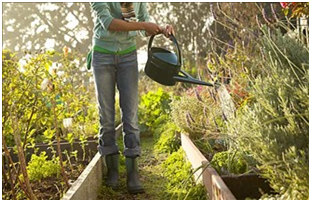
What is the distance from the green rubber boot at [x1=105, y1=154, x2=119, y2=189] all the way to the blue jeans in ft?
0.13

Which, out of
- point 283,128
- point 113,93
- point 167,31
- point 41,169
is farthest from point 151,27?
point 41,169

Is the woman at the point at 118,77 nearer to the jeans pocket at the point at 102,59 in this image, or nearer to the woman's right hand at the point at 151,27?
the jeans pocket at the point at 102,59

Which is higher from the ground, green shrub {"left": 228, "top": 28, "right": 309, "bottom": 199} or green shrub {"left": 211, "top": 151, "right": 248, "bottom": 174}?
green shrub {"left": 228, "top": 28, "right": 309, "bottom": 199}

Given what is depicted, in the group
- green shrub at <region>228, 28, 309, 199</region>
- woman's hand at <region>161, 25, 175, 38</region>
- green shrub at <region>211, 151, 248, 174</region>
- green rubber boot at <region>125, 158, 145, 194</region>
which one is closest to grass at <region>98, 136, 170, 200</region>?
green rubber boot at <region>125, 158, 145, 194</region>

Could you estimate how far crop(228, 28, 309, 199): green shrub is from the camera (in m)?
1.73

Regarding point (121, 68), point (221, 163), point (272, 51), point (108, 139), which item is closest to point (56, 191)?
point (108, 139)

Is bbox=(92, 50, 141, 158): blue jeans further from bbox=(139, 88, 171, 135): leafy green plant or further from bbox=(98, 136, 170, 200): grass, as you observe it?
bbox=(139, 88, 171, 135): leafy green plant

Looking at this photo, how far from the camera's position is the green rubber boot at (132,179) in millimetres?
2984

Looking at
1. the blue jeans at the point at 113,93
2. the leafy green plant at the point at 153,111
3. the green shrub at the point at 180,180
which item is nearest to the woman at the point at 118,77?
the blue jeans at the point at 113,93

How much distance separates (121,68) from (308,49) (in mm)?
1252

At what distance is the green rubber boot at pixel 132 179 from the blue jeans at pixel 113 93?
0.15 ft

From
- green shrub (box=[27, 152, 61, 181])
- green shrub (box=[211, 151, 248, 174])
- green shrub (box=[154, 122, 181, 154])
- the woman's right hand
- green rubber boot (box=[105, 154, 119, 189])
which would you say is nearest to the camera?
green shrub (box=[211, 151, 248, 174])

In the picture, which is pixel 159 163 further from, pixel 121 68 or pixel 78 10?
pixel 78 10

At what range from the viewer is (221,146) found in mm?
3371
